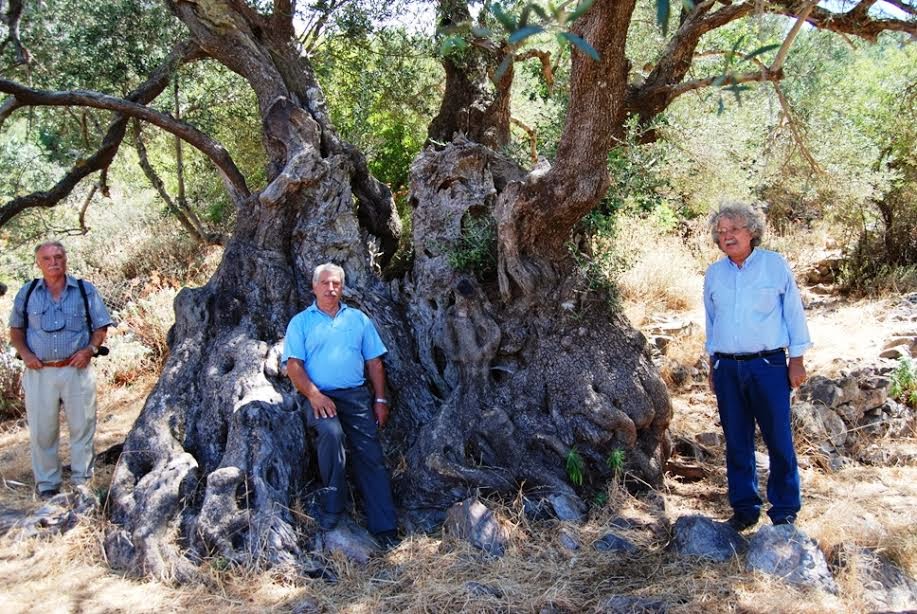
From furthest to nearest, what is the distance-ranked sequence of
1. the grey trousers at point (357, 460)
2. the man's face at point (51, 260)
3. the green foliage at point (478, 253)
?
the green foliage at point (478, 253) → the man's face at point (51, 260) → the grey trousers at point (357, 460)

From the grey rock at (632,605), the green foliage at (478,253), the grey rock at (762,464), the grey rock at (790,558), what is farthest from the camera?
A: the green foliage at (478,253)

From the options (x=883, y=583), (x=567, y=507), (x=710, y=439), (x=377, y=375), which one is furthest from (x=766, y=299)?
(x=377, y=375)

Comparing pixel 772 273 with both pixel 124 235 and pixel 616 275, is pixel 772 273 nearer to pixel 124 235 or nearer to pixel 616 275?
pixel 616 275

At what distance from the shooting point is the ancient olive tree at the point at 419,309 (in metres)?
5.04

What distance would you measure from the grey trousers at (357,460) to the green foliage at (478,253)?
1541 millimetres

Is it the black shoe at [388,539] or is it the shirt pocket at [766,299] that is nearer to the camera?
the shirt pocket at [766,299]

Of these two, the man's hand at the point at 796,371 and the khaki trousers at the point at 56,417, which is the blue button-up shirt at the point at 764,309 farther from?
the khaki trousers at the point at 56,417

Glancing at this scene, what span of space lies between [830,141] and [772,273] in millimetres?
4573

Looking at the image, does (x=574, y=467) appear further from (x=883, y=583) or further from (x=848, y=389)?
(x=848, y=389)

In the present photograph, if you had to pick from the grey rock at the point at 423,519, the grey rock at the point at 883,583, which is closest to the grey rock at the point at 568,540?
the grey rock at the point at 423,519

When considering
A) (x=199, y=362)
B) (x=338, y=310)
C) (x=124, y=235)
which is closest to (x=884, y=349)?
(x=338, y=310)

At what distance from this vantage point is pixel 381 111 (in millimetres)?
9531

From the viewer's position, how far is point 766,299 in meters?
4.55

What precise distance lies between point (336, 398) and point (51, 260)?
2.43 m
